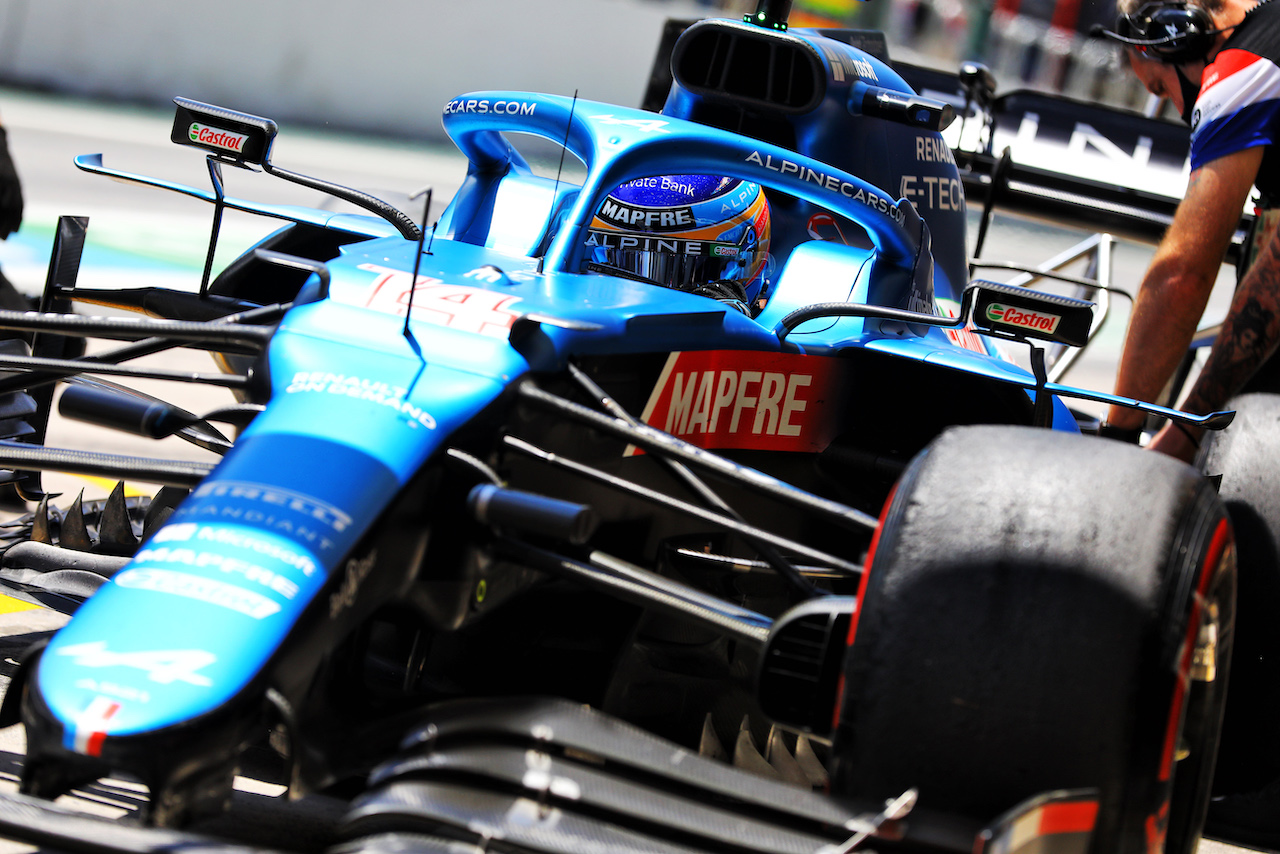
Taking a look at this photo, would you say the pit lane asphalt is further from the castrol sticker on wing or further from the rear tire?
the castrol sticker on wing

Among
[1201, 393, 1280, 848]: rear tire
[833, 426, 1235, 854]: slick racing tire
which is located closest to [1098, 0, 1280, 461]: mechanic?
[1201, 393, 1280, 848]: rear tire

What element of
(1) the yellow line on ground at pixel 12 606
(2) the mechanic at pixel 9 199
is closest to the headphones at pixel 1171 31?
(1) the yellow line on ground at pixel 12 606

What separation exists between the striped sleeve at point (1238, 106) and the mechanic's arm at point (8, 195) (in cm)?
383

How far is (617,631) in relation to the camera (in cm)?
273

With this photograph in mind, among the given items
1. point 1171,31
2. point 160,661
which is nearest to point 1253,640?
point 1171,31

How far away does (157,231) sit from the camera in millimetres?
10820

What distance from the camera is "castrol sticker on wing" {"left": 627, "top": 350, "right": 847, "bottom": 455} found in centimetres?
270

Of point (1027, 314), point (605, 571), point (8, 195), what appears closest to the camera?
point (605, 571)

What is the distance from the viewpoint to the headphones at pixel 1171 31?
157 inches

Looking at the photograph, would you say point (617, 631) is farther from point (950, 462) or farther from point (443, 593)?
point (950, 462)

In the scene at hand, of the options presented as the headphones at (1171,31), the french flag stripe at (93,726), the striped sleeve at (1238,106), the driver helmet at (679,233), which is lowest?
the french flag stripe at (93,726)

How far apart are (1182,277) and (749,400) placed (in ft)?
5.24

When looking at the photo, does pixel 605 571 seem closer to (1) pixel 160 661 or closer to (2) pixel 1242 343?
(1) pixel 160 661

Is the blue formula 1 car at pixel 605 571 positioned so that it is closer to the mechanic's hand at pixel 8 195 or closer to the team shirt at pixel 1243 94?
the team shirt at pixel 1243 94
